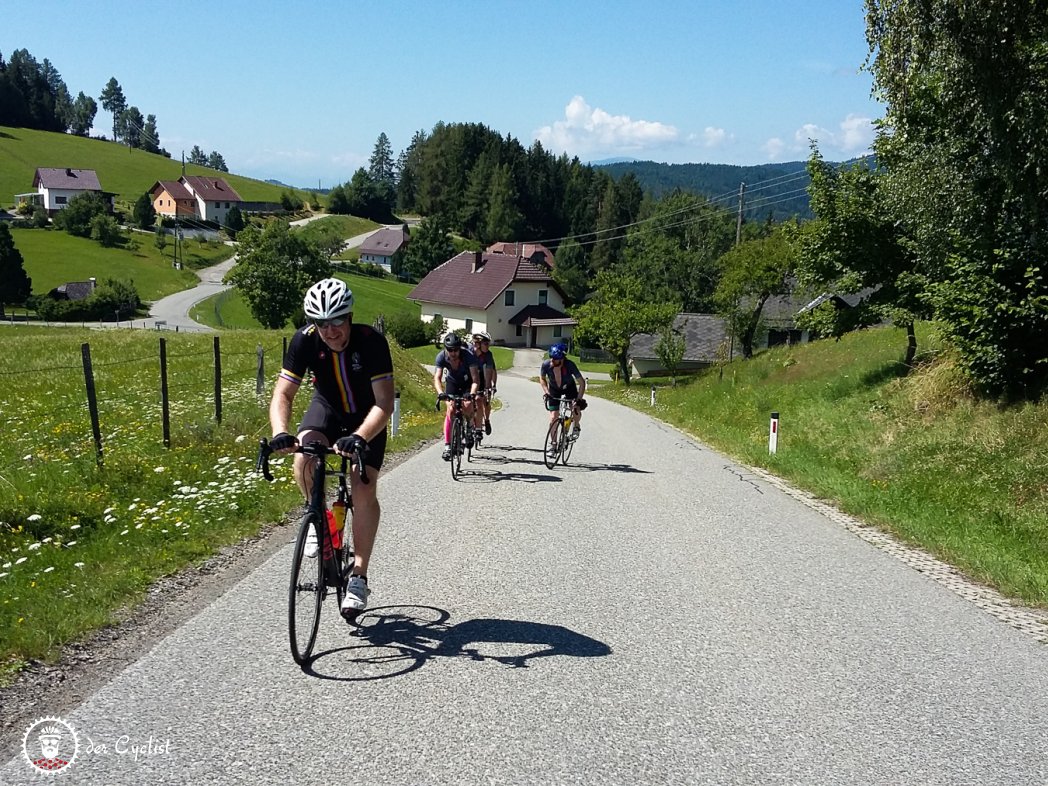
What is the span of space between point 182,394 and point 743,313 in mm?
39171

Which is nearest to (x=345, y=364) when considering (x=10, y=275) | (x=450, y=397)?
(x=450, y=397)

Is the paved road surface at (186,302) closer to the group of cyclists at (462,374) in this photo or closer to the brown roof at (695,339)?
the brown roof at (695,339)

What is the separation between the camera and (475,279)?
86.2m

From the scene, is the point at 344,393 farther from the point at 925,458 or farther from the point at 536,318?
the point at 536,318

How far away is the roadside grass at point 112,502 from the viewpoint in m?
5.42

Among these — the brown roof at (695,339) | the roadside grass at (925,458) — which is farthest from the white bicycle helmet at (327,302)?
the brown roof at (695,339)

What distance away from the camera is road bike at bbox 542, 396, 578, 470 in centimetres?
1263

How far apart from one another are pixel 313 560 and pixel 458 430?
20.5ft

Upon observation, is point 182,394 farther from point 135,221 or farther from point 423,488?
point 135,221

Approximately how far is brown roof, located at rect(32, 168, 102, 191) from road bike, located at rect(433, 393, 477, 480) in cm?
13147

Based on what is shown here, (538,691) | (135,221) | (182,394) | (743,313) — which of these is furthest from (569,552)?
(135,221)

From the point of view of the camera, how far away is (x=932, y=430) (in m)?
13.3

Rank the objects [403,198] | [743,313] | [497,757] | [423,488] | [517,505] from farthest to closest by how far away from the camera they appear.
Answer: [403,198] → [743,313] → [423,488] → [517,505] → [497,757]

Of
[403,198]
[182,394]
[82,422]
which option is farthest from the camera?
[403,198]
